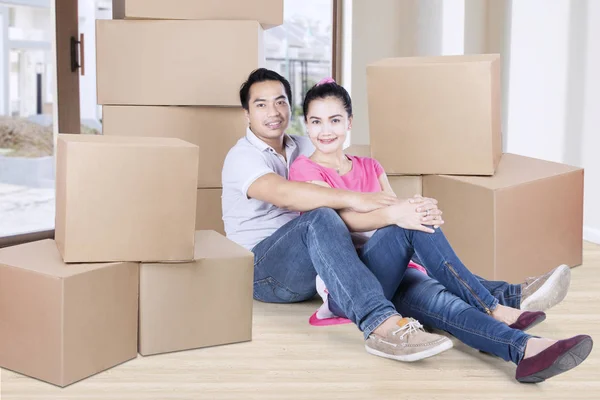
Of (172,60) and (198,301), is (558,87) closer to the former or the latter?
(172,60)

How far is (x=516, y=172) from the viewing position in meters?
2.55

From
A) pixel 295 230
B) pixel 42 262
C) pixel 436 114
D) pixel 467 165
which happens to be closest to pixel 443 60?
pixel 436 114

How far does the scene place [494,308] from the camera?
6.07ft

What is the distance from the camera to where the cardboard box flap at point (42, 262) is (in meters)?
1.66

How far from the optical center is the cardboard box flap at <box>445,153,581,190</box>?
2.43 meters

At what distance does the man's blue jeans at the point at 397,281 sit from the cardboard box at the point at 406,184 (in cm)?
63

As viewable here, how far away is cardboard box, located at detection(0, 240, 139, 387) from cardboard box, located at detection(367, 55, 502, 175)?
3.38 ft

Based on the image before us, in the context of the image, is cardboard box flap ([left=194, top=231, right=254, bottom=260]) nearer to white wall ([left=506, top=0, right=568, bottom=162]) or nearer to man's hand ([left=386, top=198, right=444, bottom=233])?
man's hand ([left=386, top=198, right=444, bottom=233])

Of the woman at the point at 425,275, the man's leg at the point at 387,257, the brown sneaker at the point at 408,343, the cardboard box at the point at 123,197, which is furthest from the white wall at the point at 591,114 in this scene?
the cardboard box at the point at 123,197

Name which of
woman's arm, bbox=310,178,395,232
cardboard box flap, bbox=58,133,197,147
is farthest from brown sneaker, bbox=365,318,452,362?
cardboard box flap, bbox=58,133,197,147

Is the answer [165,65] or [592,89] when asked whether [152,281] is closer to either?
[165,65]

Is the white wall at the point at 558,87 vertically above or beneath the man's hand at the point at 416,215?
above

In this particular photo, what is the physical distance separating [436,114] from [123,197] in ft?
3.61

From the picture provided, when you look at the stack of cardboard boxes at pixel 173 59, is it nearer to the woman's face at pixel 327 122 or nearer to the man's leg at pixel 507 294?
the woman's face at pixel 327 122
